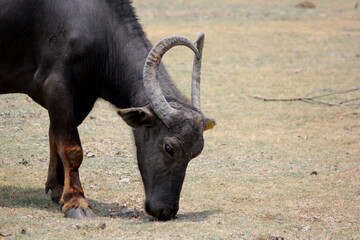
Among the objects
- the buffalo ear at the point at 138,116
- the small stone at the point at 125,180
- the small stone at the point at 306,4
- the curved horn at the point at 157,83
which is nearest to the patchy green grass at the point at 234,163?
the small stone at the point at 125,180

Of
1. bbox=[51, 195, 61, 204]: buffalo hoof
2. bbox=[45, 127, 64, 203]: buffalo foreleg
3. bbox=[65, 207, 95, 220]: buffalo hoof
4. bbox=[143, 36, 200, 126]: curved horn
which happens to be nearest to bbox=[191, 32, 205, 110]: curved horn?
bbox=[143, 36, 200, 126]: curved horn

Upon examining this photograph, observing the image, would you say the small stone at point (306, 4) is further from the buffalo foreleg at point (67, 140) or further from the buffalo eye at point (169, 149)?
the buffalo eye at point (169, 149)

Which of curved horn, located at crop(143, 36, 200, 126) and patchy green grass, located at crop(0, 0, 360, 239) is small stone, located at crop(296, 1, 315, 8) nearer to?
patchy green grass, located at crop(0, 0, 360, 239)

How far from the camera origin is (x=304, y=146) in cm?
1138

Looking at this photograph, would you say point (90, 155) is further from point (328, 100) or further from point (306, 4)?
point (306, 4)

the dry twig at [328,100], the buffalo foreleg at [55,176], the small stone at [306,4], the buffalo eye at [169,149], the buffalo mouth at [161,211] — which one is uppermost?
the buffalo eye at [169,149]

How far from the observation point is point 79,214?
702 centimetres

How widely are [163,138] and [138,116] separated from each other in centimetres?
37

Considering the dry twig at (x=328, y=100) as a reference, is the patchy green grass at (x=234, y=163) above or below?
above

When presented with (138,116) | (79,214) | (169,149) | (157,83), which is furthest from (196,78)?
(79,214)

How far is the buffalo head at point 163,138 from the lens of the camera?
6.79 meters

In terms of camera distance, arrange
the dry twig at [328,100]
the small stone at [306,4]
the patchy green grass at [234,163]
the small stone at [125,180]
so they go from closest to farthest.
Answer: the patchy green grass at [234,163], the small stone at [125,180], the dry twig at [328,100], the small stone at [306,4]

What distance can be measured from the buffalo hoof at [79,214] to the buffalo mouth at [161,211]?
0.69 m

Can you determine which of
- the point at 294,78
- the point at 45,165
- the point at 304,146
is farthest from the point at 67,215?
the point at 294,78
